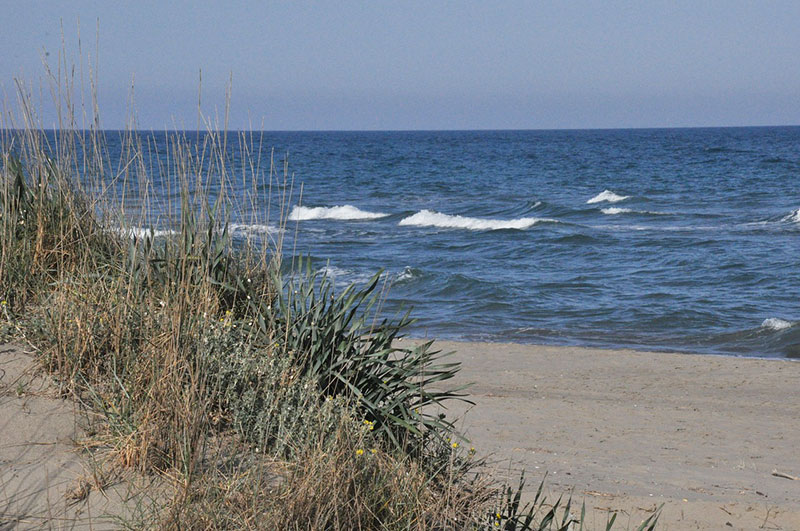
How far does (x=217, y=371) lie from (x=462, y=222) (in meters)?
21.4

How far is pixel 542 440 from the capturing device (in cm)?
661

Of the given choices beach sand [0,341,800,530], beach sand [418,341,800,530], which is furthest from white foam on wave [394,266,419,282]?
beach sand [0,341,800,530]

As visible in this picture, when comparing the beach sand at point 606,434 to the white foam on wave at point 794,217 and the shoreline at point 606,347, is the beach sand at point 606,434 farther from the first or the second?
the white foam on wave at point 794,217

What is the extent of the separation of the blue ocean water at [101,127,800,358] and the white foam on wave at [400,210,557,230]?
67 millimetres

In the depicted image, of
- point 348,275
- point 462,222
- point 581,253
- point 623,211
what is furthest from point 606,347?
point 623,211

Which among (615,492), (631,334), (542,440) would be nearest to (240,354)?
(615,492)

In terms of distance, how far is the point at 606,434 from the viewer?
688 cm

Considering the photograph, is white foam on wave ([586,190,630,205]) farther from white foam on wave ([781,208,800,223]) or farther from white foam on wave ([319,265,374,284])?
white foam on wave ([319,265,374,284])

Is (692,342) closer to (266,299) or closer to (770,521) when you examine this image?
(770,521)

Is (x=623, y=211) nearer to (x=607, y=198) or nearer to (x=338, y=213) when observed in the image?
(x=607, y=198)

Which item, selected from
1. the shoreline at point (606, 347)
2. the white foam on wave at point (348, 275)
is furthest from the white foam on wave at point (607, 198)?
the shoreline at point (606, 347)

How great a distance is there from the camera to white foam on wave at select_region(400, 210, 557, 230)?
23953mm

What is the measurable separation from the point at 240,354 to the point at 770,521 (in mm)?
3477

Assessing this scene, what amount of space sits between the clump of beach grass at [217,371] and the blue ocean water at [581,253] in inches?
21.1
